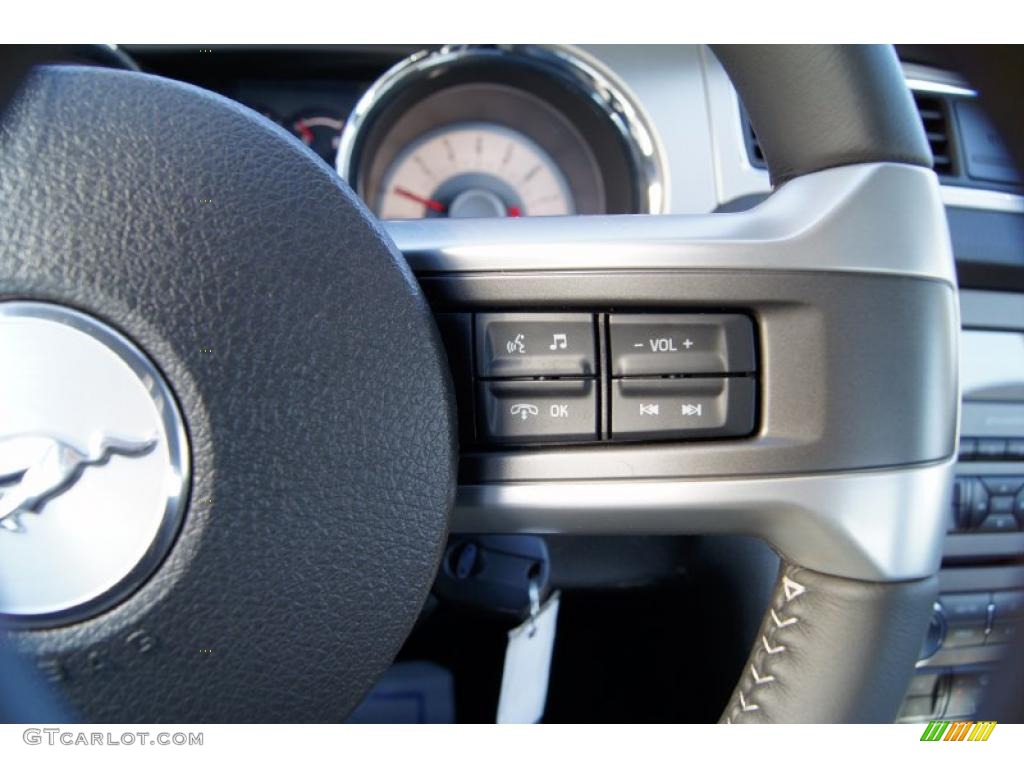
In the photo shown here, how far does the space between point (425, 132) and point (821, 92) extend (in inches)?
32.9

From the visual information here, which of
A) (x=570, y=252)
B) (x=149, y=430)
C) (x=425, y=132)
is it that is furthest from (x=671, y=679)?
(x=425, y=132)

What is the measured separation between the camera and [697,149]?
3.33 feet

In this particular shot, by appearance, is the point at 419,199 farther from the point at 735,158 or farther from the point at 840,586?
the point at 840,586

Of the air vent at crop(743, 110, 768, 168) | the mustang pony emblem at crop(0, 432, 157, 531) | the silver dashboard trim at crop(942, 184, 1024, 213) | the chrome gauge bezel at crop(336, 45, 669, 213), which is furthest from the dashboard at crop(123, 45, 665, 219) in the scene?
the mustang pony emblem at crop(0, 432, 157, 531)

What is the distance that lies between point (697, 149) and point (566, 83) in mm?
215

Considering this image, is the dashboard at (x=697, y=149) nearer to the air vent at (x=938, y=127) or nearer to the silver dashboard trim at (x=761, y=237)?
the air vent at (x=938, y=127)

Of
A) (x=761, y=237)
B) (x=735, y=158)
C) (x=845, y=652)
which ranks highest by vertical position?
(x=735, y=158)

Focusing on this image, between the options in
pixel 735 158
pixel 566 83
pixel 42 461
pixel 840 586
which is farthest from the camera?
pixel 566 83

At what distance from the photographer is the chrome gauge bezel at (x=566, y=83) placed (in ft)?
3.36

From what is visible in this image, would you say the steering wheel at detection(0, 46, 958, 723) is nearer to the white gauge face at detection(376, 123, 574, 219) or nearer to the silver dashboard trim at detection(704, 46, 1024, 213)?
the silver dashboard trim at detection(704, 46, 1024, 213)

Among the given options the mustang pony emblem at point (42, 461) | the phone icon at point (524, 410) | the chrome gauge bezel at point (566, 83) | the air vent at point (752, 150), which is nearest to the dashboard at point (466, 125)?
the chrome gauge bezel at point (566, 83)

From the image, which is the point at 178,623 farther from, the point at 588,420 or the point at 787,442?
the point at 787,442

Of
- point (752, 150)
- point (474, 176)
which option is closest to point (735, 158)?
point (752, 150)

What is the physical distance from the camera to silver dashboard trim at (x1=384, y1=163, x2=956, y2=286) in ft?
1.81
